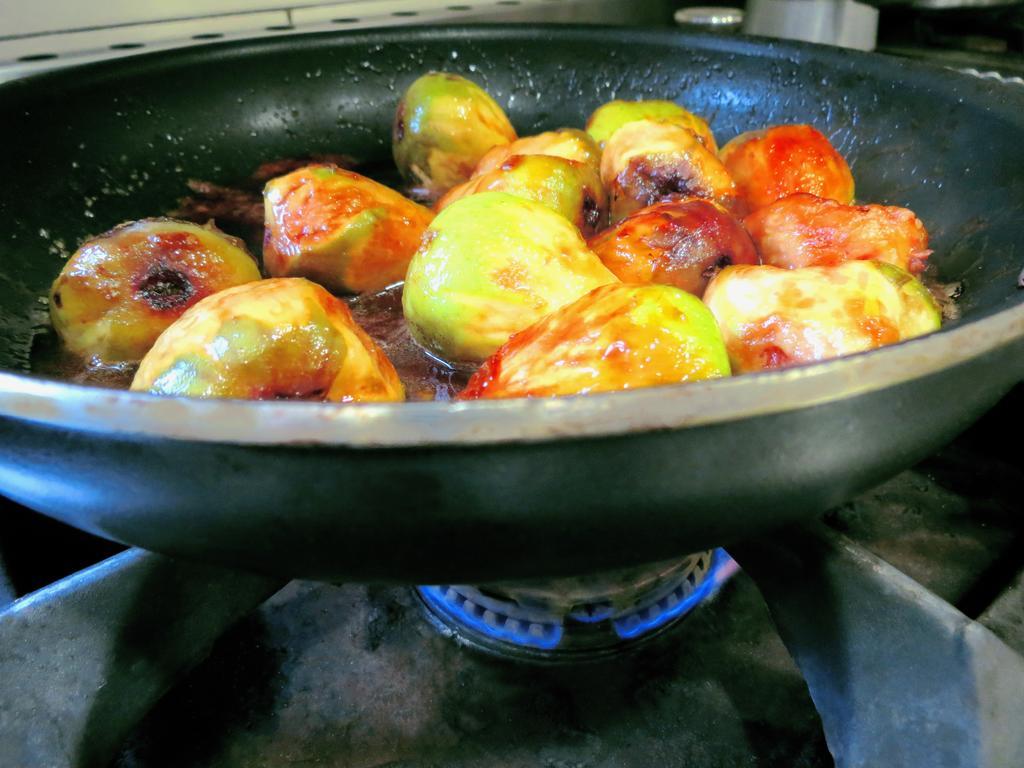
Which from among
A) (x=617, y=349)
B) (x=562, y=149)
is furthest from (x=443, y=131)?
(x=617, y=349)

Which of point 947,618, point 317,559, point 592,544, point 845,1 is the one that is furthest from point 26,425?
point 845,1

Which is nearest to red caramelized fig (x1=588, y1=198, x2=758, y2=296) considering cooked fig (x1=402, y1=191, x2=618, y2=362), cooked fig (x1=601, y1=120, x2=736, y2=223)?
cooked fig (x1=402, y1=191, x2=618, y2=362)

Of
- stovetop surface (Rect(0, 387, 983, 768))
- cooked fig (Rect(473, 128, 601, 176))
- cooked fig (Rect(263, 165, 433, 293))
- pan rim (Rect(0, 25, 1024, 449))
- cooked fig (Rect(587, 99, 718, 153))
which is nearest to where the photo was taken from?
pan rim (Rect(0, 25, 1024, 449))

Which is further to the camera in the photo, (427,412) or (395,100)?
(395,100)

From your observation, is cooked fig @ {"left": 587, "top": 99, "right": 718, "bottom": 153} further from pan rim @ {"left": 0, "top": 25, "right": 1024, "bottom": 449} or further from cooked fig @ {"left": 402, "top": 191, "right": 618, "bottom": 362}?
pan rim @ {"left": 0, "top": 25, "right": 1024, "bottom": 449}

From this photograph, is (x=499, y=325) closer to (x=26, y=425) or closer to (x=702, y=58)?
(x=26, y=425)

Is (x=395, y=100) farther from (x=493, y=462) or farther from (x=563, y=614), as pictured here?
(x=493, y=462)
